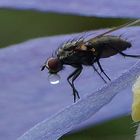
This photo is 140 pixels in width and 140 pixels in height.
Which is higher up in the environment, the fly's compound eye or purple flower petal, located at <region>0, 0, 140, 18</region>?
purple flower petal, located at <region>0, 0, 140, 18</region>

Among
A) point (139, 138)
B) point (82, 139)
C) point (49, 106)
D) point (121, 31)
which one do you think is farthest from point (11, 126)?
point (82, 139)

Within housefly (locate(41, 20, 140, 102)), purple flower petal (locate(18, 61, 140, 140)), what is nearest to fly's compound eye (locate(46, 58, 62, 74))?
housefly (locate(41, 20, 140, 102))

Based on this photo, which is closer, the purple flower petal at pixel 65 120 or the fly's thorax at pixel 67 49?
the purple flower petal at pixel 65 120

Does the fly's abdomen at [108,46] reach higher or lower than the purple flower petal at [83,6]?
lower

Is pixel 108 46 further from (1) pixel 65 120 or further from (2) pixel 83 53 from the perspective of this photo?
(1) pixel 65 120

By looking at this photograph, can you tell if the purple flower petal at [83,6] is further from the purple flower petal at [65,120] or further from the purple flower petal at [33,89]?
the purple flower petal at [65,120]

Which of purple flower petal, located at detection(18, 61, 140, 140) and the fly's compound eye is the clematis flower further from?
purple flower petal, located at detection(18, 61, 140, 140)

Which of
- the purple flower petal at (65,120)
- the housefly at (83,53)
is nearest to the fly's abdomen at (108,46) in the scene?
the housefly at (83,53)

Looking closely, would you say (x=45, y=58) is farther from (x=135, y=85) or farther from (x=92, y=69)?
(x=135, y=85)
